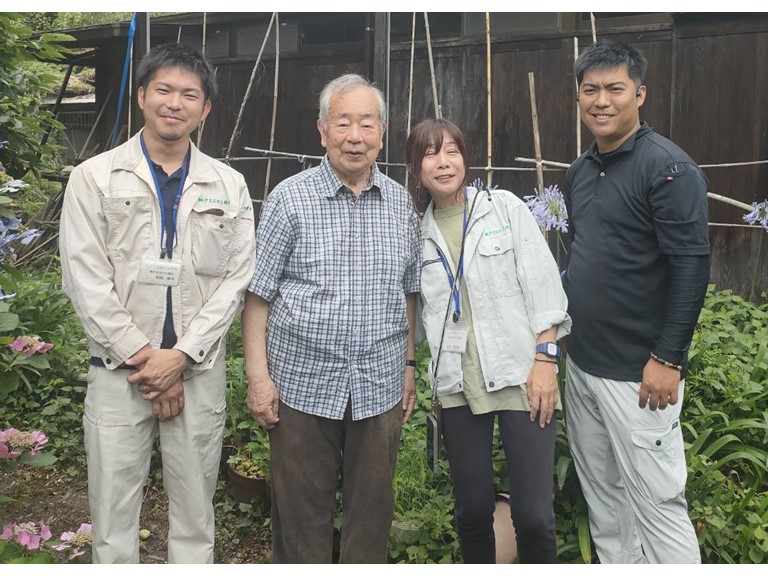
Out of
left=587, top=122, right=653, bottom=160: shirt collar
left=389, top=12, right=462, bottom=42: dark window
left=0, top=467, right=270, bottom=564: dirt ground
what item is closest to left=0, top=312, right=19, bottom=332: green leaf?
left=0, top=467, right=270, bottom=564: dirt ground

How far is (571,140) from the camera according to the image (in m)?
6.07

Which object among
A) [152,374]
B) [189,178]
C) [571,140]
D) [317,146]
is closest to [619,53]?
[189,178]

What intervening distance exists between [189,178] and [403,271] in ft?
2.56

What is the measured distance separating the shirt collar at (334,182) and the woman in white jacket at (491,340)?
5.6 inches

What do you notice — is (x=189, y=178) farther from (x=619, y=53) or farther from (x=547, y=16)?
(x=547, y=16)

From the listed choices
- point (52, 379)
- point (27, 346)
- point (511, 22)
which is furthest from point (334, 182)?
point (511, 22)

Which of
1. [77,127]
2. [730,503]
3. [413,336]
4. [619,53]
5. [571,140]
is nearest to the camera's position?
[619,53]

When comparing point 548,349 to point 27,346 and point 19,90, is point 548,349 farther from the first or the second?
point 19,90

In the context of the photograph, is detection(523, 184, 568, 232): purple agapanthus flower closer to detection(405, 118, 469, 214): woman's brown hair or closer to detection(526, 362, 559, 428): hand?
detection(405, 118, 469, 214): woman's brown hair

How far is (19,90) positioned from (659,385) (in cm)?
303

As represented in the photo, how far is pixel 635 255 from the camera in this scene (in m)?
2.45

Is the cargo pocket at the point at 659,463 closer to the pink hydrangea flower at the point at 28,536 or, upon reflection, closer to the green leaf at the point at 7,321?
the pink hydrangea flower at the point at 28,536

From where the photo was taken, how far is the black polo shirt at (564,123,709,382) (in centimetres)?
232

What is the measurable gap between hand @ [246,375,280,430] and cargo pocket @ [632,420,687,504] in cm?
121
